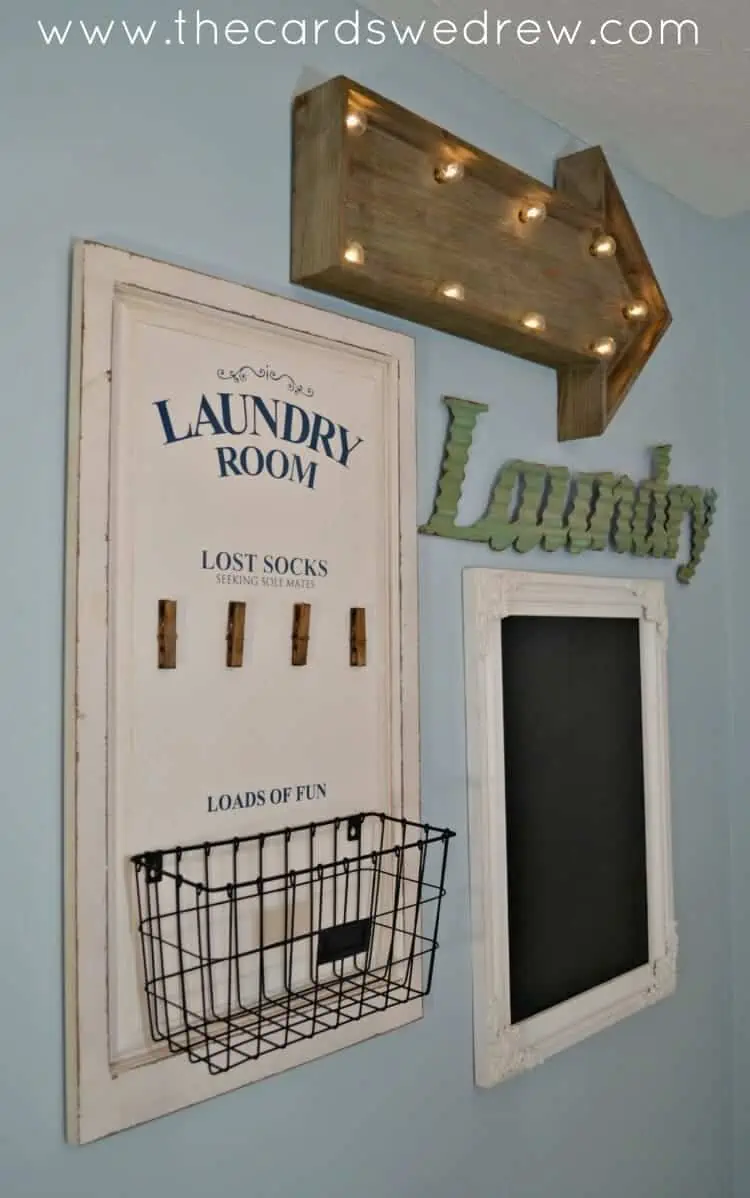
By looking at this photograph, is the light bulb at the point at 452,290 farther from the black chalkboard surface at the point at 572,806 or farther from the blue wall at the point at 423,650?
the black chalkboard surface at the point at 572,806

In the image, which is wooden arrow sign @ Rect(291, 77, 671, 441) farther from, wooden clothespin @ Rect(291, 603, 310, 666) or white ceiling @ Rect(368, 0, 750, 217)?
wooden clothespin @ Rect(291, 603, 310, 666)

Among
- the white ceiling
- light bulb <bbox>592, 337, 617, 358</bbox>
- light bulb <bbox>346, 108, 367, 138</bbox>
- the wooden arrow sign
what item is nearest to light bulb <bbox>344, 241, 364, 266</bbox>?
the wooden arrow sign

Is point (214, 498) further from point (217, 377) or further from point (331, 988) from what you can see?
point (331, 988)

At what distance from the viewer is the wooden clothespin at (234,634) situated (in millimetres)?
1180

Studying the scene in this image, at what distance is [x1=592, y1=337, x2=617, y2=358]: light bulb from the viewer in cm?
165

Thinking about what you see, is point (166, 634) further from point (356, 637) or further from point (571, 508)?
point (571, 508)

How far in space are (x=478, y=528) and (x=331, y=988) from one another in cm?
69

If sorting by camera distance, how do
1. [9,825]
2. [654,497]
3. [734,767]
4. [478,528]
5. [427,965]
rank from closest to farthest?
1. [9,825]
2. [427,965]
3. [478,528]
4. [654,497]
5. [734,767]

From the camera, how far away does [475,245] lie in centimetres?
144

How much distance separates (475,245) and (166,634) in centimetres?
74

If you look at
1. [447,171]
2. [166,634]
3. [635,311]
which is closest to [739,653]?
[635,311]

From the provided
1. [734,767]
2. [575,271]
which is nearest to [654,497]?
[575,271]

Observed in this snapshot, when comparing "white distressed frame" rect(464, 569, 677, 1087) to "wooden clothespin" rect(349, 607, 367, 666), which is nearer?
"wooden clothespin" rect(349, 607, 367, 666)

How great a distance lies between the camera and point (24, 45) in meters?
1.03
